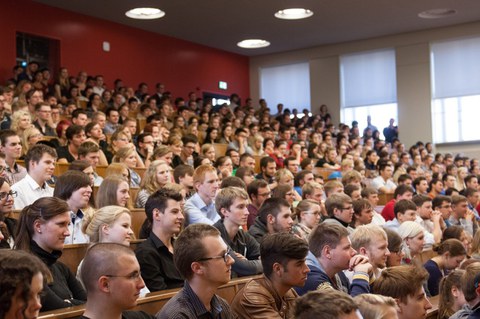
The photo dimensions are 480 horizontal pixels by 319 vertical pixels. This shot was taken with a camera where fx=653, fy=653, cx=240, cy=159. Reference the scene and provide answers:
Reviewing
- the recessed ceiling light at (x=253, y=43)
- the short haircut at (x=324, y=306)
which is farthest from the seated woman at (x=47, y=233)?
the recessed ceiling light at (x=253, y=43)

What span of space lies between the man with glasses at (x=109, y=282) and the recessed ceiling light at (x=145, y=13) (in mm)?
8779

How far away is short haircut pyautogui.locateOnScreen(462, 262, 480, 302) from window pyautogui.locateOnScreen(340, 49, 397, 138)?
10.6 meters

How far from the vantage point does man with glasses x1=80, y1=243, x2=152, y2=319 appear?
2.11 meters

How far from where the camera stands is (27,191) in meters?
4.09

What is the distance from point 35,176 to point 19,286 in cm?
268

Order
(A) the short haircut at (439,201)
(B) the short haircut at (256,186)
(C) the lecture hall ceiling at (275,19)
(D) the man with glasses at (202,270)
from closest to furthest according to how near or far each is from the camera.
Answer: (D) the man with glasses at (202,270) → (B) the short haircut at (256,186) → (A) the short haircut at (439,201) → (C) the lecture hall ceiling at (275,19)

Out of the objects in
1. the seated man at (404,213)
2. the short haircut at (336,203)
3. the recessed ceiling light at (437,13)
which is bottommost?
the seated man at (404,213)

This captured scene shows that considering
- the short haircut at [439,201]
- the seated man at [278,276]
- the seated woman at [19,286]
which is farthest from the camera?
the short haircut at [439,201]

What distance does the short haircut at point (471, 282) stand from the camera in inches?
115

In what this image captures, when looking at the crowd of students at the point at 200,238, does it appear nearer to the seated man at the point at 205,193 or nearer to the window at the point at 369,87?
the seated man at the point at 205,193

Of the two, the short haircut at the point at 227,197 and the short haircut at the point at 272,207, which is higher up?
the short haircut at the point at 227,197

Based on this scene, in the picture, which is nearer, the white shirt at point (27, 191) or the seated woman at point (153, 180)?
the white shirt at point (27, 191)

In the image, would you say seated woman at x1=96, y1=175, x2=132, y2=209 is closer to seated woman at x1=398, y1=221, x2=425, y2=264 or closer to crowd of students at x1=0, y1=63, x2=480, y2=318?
crowd of students at x1=0, y1=63, x2=480, y2=318

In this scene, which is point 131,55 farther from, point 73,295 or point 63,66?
point 73,295
